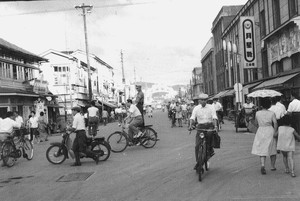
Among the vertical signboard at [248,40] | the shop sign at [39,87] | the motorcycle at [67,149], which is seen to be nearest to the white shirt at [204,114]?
the motorcycle at [67,149]

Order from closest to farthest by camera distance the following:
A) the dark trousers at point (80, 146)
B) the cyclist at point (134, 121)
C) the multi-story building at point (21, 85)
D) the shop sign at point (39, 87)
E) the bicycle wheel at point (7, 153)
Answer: the dark trousers at point (80, 146) → the bicycle wheel at point (7, 153) → the cyclist at point (134, 121) → the multi-story building at point (21, 85) → the shop sign at point (39, 87)

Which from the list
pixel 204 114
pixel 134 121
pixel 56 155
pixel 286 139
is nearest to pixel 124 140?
pixel 134 121

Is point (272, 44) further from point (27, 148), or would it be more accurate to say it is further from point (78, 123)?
point (27, 148)

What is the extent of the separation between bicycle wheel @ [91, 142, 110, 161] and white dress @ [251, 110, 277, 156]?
459 centimetres

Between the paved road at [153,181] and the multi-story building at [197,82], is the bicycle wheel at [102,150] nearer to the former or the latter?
the paved road at [153,181]

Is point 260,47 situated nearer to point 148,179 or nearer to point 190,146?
point 190,146

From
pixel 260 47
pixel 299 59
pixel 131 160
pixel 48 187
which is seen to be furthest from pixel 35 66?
pixel 48 187

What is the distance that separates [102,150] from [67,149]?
104cm

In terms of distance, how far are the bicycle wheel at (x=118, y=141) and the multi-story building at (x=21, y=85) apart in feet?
49.0

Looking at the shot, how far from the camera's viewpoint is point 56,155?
36.7ft

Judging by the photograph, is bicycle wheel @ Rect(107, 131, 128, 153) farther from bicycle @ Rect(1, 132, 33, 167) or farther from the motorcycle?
bicycle @ Rect(1, 132, 33, 167)

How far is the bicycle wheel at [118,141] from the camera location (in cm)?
1344

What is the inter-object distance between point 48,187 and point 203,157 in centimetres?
324

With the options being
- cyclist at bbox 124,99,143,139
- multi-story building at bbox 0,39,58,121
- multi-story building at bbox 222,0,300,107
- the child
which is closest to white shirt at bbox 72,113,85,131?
cyclist at bbox 124,99,143,139
